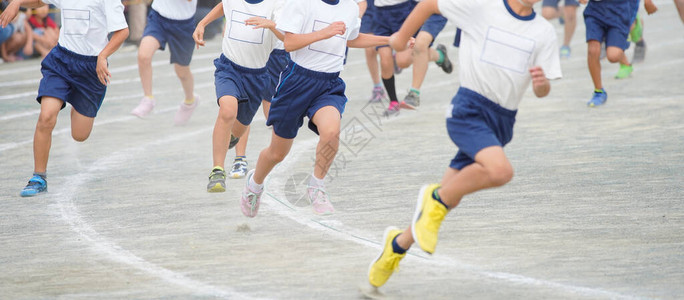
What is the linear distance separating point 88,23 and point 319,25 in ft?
8.23

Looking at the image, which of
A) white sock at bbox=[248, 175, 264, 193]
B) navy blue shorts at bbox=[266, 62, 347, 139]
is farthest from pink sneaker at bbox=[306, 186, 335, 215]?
navy blue shorts at bbox=[266, 62, 347, 139]

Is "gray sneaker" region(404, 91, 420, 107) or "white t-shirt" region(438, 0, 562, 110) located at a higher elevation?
"white t-shirt" region(438, 0, 562, 110)

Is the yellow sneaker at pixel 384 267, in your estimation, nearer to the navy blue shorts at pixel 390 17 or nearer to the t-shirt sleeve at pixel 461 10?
the t-shirt sleeve at pixel 461 10

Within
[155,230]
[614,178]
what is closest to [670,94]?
[614,178]

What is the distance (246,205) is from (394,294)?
216 centimetres

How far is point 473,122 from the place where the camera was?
5.89 m

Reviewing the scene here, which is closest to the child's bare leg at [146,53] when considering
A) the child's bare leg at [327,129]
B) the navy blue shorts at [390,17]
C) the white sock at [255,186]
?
the navy blue shorts at [390,17]

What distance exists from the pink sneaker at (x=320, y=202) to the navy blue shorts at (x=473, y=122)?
1904 millimetres

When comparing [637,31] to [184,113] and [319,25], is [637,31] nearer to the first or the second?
[184,113]

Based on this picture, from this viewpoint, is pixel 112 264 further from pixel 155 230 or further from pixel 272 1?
pixel 272 1

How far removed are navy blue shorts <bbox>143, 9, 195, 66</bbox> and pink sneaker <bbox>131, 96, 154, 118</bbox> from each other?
31.8 inches

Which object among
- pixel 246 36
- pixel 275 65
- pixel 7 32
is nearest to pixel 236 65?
pixel 246 36

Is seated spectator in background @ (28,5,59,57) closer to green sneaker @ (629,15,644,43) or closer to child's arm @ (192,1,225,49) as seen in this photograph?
green sneaker @ (629,15,644,43)

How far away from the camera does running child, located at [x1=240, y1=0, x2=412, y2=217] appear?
725cm
